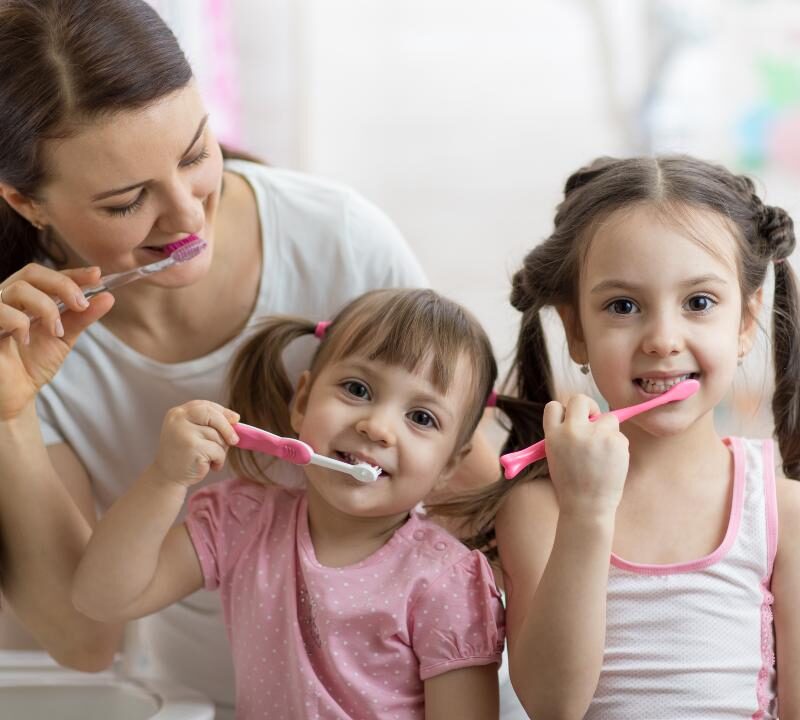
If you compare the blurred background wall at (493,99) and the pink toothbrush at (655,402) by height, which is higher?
the blurred background wall at (493,99)

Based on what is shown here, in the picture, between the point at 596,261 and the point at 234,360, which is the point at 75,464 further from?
the point at 596,261

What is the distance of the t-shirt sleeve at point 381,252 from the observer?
141 cm

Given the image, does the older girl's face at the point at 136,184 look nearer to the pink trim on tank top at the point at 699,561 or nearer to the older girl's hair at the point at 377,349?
the older girl's hair at the point at 377,349

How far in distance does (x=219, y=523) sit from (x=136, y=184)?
36 cm

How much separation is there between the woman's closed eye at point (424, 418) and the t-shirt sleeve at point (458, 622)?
0.14 m

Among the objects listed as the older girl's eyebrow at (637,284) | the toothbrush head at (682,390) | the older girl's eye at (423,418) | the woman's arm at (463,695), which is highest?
the older girl's eyebrow at (637,284)

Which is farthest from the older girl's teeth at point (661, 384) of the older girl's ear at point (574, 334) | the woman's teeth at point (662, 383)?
the older girl's ear at point (574, 334)

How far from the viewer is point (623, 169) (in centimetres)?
118

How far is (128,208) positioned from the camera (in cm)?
117

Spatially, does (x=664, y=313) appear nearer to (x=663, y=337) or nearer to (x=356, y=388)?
(x=663, y=337)

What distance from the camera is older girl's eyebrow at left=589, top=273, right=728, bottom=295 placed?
1077 mm

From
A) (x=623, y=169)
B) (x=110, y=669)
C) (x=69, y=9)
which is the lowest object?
(x=110, y=669)

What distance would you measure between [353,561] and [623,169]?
487mm

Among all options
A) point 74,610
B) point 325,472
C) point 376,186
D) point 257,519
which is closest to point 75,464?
point 74,610
